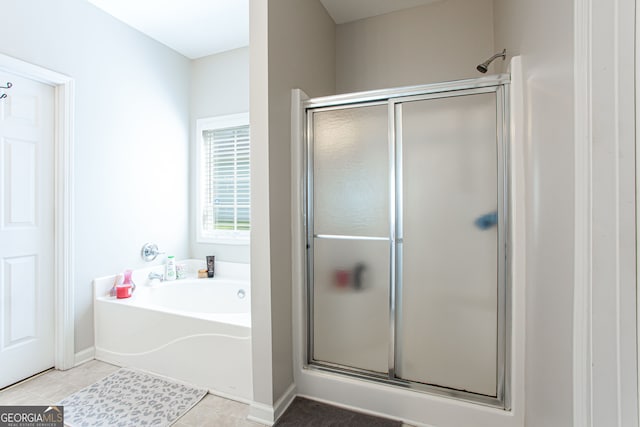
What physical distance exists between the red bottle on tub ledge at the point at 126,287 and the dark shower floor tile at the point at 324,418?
5.38 feet

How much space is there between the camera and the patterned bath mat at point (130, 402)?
5.13 ft

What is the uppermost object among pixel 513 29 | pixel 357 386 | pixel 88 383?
pixel 513 29

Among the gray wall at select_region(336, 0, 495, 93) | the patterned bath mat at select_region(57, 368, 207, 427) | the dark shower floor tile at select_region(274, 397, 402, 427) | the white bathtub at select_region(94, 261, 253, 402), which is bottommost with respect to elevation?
the patterned bath mat at select_region(57, 368, 207, 427)

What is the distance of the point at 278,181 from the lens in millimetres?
1650

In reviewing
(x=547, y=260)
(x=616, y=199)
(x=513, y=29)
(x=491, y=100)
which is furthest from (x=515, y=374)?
(x=513, y=29)

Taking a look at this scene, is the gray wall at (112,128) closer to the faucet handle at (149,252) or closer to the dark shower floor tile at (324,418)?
the faucet handle at (149,252)

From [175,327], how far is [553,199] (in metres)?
2.18

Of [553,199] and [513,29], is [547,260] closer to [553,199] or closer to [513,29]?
[553,199]

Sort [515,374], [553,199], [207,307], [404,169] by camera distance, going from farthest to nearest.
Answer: [207,307], [404,169], [515,374], [553,199]

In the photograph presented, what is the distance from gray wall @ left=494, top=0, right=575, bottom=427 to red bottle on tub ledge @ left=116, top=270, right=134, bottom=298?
8.99 ft

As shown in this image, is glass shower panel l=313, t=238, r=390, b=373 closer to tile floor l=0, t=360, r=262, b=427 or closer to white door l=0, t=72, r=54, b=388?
tile floor l=0, t=360, r=262, b=427

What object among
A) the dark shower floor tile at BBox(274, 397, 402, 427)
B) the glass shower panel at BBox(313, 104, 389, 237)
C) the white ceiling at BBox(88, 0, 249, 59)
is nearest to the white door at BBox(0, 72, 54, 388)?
the white ceiling at BBox(88, 0, 249, 59)

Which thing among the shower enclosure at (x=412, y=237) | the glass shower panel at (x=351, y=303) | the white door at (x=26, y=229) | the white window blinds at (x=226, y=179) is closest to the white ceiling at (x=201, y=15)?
the white window blinds at (x=226, y=179)

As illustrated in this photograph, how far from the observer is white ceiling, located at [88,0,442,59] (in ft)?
7.38
